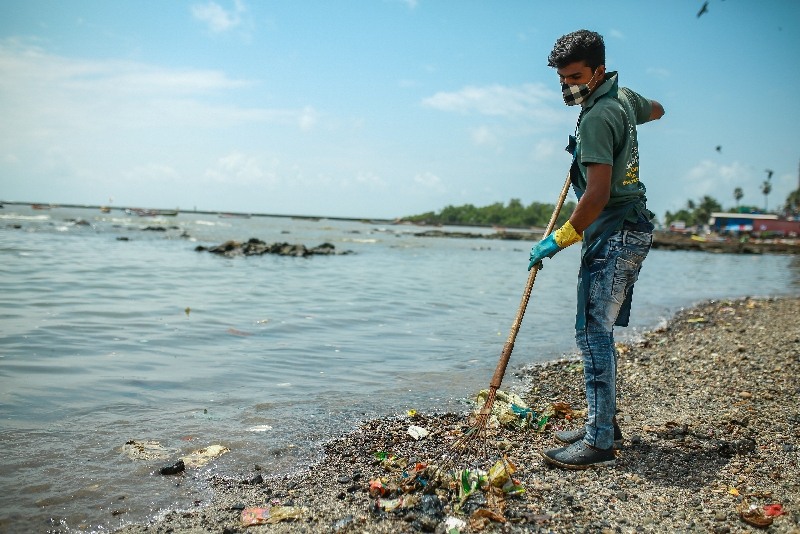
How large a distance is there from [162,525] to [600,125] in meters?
3.56

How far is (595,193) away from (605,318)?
0.88 metres

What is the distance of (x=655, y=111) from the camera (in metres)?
4.30

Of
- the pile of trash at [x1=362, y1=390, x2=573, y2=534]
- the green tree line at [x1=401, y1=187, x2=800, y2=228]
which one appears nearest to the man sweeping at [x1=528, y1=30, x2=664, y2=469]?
the pile of trash at [x1=362, y1=390, x2=573, y2=534]

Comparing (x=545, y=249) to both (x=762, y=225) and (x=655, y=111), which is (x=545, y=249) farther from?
(x=762, y=225)

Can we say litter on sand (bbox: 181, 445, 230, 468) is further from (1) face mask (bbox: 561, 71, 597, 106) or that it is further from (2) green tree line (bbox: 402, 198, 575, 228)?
(2) green tree line (bbox: 402, 198, 575, 228)

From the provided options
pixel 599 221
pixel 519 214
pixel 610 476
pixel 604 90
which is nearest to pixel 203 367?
pixel 610 476

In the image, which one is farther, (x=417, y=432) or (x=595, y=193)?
(x=417, y=432)

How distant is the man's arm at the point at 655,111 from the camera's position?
427 centimetres

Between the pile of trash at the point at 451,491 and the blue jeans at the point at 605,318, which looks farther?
the blue jeans at the point at 605,318

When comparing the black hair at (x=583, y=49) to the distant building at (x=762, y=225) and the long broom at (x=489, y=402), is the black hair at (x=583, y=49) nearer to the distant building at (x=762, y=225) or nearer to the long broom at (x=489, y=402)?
the long broom at (x=489, y=402)

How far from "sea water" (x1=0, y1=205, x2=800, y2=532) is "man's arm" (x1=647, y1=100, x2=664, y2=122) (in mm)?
3286

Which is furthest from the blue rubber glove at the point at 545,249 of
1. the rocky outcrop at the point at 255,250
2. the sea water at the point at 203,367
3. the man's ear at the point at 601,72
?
the rocky outcrop at the point at 255,250

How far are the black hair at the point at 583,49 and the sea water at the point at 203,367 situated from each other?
3.45m

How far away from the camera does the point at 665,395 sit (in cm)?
578
